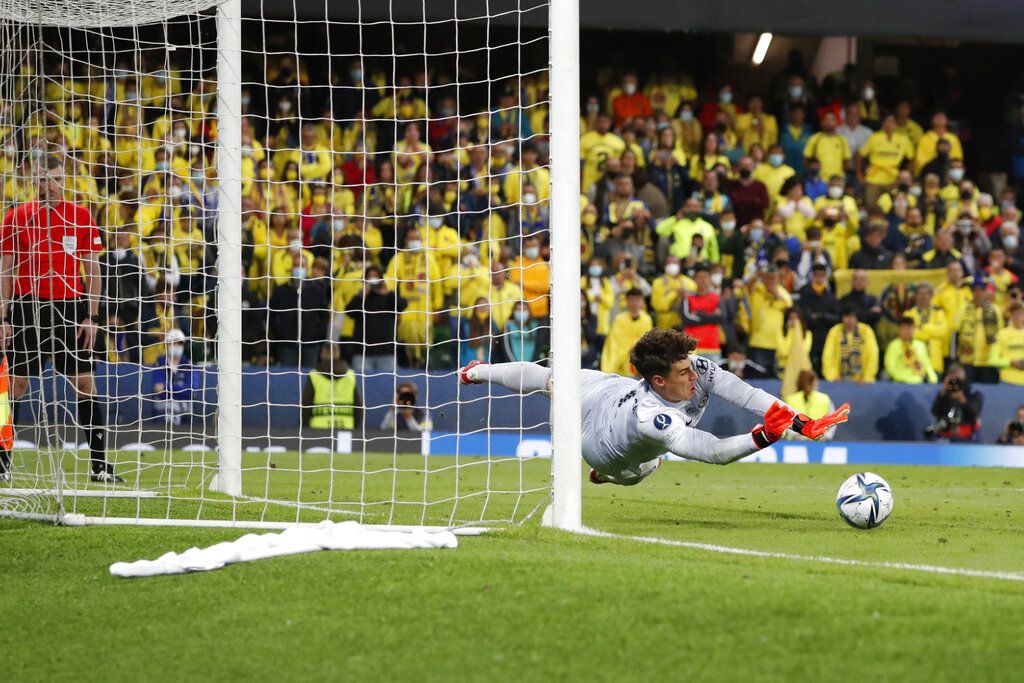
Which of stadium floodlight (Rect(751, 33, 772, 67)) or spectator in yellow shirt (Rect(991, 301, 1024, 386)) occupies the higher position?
stadium floodlight (Rect(751, 33, 772, 67))

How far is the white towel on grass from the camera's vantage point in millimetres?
5973

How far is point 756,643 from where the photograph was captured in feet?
14.4

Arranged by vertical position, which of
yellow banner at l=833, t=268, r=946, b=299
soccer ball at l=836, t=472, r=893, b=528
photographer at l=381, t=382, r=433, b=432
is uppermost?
yellow banner at l=833, t=268, r=946, b=299

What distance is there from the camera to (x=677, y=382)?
7.89 m

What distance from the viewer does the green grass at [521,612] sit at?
14.2 ft

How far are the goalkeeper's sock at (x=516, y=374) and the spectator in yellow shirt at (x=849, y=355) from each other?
8880 millimetres

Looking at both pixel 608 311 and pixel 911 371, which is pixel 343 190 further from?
pixel 911 371

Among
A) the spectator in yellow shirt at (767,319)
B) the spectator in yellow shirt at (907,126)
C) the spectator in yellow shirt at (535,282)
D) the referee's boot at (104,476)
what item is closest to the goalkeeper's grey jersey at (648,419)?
the referee's boot at (104,476)

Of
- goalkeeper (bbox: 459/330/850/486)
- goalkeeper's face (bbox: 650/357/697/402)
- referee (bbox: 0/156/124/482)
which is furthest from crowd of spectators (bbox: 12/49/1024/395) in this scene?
goalkeeper's face (bbox: 650/357/697/402)

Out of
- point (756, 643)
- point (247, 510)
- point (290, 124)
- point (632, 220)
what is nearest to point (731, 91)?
point (632, 220)

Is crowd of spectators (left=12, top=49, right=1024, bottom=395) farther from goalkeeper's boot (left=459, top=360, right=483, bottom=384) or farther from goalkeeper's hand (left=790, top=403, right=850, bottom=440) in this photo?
goalkeeper's hand (left=790, top=403, right=850, bottom=440)

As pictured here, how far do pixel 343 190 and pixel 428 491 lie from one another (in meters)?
7.78

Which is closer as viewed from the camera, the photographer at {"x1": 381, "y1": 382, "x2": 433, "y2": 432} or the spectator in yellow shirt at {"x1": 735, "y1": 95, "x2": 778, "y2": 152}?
the photographer at {"x1": 381, "y1": 382, "x2": 433, "y2": 432}

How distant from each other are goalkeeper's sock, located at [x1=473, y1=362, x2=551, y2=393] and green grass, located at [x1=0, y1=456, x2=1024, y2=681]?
1657mm
